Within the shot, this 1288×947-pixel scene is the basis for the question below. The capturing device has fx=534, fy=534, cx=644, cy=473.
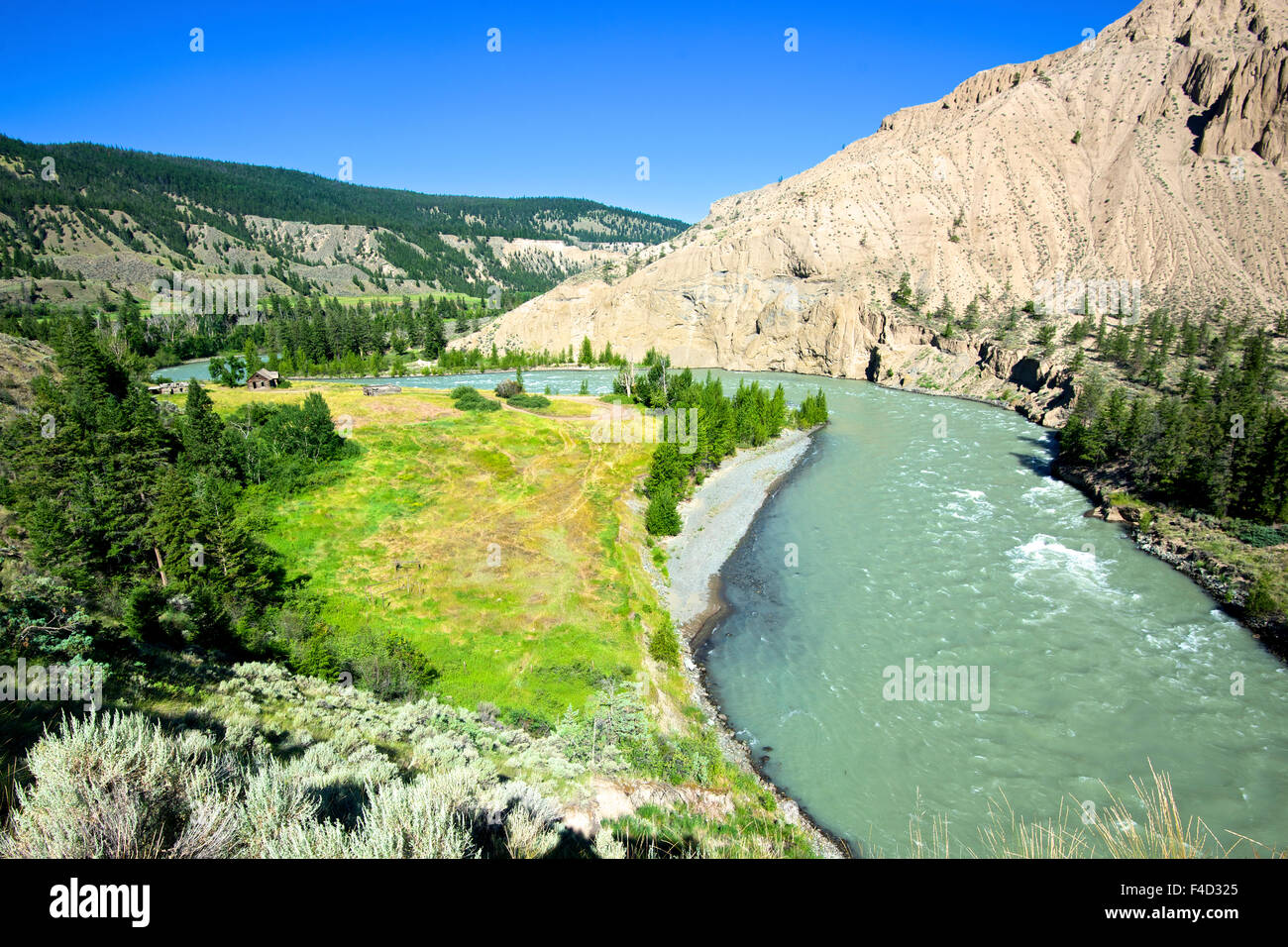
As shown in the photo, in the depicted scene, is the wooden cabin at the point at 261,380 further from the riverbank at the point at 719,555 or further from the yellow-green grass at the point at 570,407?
the riverbank at the point at 719,555

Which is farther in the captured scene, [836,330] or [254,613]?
[836,330]

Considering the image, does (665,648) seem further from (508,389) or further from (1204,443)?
(508,389)

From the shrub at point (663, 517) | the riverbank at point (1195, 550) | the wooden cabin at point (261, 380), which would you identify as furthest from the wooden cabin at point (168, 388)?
the riverbank at point (1195, 550)

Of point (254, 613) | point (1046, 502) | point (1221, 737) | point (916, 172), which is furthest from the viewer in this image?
point (916, 172)
